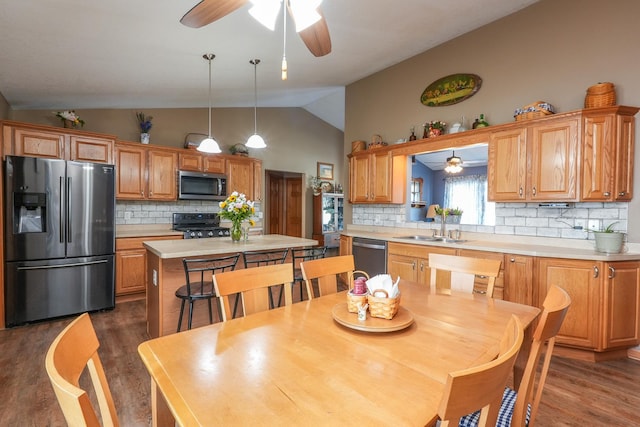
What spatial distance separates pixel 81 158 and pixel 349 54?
11.3 ft

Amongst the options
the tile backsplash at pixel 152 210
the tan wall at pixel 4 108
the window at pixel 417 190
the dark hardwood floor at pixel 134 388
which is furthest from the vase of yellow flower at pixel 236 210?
the window at pixel 417 190

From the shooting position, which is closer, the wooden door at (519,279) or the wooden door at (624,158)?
the wooden door at (624,158)

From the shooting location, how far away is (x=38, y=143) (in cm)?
351

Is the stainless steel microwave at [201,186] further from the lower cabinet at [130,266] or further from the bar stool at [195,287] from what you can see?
the bar stool at [195,287]

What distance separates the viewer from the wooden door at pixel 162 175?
184 inches

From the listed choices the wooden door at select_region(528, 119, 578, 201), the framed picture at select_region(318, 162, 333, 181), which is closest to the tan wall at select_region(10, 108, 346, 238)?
the framed picture at select_region(318, 162, 333, 181)

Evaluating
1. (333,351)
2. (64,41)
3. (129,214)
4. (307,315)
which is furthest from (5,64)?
(333,351)

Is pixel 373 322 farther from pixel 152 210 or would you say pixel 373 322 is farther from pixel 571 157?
pixel 152 210

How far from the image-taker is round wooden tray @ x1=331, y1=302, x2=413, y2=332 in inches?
48.4

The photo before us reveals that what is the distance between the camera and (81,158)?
3.79m

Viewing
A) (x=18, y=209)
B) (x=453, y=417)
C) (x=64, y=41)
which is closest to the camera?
(x=453, y=417)

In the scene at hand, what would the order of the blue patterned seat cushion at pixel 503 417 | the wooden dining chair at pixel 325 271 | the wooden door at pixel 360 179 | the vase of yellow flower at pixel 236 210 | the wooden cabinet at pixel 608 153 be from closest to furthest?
the blue patterned seat cushion at pixel 503 417 → the wooden dining chair at pixel 325 271 → the wooden cabinet at pixel 608 153 → the vase of yellow flower at pixel 236 210 → the wooden door at pixel 360 179

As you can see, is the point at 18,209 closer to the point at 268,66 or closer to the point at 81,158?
the point at 81,158

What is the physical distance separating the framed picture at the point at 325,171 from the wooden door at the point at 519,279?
16.5 ft
